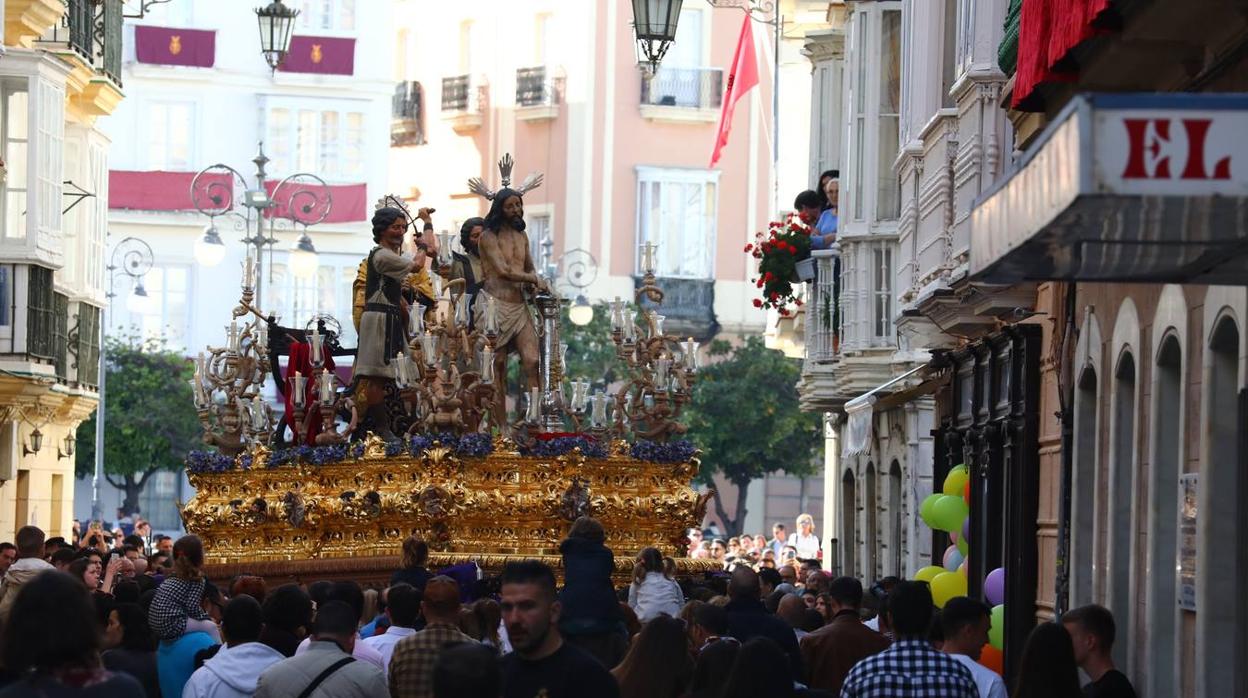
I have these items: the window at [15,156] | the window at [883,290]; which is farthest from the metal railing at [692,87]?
the window at [883,290]

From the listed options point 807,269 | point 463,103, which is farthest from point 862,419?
point 463,103

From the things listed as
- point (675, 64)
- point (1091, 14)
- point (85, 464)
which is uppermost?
point (675, 64)

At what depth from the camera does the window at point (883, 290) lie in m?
26.2

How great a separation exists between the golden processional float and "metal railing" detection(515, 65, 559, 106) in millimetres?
39476

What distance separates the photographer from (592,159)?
62062 millimetres

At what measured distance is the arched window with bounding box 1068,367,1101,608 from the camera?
15891 millimetres

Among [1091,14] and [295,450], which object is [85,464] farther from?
[1091,14]

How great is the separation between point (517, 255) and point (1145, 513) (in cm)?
868

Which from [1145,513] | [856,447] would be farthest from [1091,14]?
[856,447]

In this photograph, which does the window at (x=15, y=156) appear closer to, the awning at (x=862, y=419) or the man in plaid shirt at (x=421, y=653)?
the awning at (x=862, y=419)

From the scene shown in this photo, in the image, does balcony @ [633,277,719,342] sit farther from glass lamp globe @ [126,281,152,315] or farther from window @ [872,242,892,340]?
window @ [872,242,892,340]

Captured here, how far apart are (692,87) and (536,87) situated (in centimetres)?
380

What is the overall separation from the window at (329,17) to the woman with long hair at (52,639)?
54411 millimetres

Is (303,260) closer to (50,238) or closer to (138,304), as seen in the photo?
(50,238)
